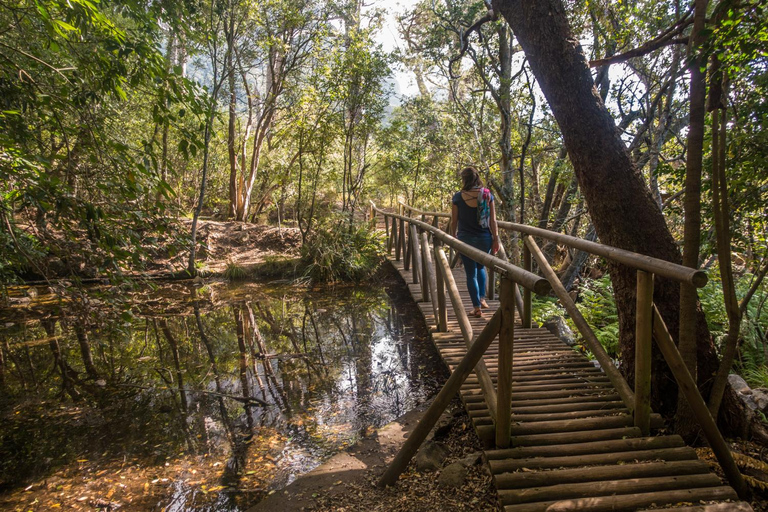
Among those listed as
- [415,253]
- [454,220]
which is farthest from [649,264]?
[415,253]

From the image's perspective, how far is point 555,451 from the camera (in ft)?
7.71

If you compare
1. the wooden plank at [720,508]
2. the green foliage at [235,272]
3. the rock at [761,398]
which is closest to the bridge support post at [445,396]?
the wooden plank at [720,508]

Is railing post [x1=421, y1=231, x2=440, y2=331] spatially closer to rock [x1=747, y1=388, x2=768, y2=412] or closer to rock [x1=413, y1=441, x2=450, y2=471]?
rock [x1=413, y1=441, x2=450, y2=471]

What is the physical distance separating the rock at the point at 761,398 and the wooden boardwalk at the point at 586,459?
1.38 metres

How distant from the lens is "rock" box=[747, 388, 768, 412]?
3418 millimetres

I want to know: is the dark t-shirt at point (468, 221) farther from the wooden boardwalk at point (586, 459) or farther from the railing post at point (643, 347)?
the railing post at point (643, 347)

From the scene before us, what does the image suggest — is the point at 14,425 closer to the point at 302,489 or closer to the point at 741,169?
the point at 302,489

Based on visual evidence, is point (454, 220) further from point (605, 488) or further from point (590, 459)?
point (605, 488)

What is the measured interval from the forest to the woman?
0.75m

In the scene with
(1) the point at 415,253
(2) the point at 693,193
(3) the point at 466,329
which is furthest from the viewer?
(1) the point at 415,253

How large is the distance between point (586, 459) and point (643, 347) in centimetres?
67

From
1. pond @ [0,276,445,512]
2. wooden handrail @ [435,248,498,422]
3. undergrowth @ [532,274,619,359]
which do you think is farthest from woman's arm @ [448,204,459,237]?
pond @ [0,276,445,512]

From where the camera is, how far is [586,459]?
2.29 meters

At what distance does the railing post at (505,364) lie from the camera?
2.30m
